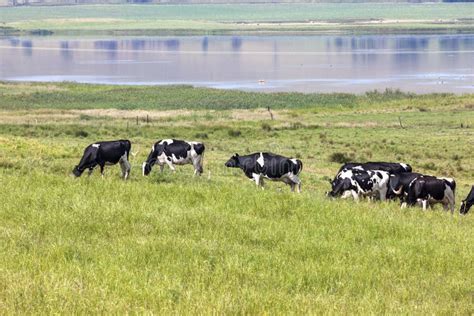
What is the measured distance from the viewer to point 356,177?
21.0 metres

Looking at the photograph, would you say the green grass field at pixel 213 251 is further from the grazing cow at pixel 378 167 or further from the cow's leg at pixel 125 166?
the grazing cow at pixel 378 167

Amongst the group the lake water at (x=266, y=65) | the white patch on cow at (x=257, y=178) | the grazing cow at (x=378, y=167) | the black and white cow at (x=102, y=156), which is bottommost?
the lake water at (x=266, y=65)

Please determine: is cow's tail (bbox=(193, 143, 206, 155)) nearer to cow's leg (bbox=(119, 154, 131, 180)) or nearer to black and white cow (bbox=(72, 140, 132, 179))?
cow's leg (bbox=(119, 154, 131, 180))

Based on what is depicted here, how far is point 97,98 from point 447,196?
59.2 meters

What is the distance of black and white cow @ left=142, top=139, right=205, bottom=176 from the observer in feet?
83.3

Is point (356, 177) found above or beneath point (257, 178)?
above

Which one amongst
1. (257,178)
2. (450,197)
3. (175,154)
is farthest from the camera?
(175,154)

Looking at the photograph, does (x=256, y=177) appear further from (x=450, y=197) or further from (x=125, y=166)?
(x=450, y=197)

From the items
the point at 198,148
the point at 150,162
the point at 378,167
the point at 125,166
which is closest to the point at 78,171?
the point at 125,166

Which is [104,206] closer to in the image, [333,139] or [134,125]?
[333,139]

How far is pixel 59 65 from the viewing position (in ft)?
449

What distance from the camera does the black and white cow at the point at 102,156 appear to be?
71.8ft

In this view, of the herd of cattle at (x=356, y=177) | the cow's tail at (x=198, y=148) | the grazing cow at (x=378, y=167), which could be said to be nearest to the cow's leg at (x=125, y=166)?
the herd of cattle at (x=356, y=177)

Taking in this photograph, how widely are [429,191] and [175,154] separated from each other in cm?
820
